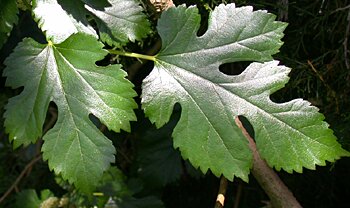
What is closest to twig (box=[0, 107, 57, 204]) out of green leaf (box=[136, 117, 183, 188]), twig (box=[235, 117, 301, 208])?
green leaf (box=[136, 117, 183, 188])

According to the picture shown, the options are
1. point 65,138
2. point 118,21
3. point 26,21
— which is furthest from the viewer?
point 26,21

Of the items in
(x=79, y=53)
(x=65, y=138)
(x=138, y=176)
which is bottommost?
(x=138, y=176)

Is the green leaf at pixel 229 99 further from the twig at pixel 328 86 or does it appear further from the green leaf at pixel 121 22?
the twig at pixel 328 86

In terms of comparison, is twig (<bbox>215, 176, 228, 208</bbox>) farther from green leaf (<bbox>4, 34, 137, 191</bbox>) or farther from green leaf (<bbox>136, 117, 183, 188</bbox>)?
green leaf (<bbox>136, 117, 183, 188</bbox>)

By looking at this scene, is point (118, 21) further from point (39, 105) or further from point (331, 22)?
point (331, 22)

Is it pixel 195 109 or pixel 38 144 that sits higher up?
pixel 195 109

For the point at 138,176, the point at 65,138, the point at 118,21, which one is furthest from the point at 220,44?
the point at 138,176

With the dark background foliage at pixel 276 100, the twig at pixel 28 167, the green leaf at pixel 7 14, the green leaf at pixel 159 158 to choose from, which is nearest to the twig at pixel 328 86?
the dark background foliage at pixel 276 100
